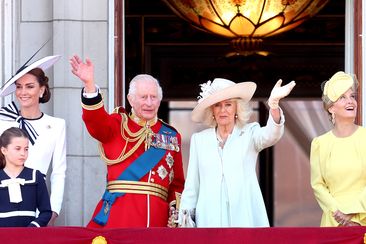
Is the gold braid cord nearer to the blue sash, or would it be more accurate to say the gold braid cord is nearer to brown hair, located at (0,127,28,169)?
the blue sash

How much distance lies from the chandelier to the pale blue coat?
2.65 metres

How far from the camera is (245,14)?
10539 millimetres

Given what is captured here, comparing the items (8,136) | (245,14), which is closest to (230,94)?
(8,136)

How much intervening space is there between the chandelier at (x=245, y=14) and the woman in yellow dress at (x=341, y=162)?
2537 mm

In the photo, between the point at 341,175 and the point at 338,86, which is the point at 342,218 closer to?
the point at 341,175

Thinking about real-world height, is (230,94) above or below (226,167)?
above

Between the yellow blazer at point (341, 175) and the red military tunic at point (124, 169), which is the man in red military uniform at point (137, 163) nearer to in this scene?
the red military tunic at point (124, 169)

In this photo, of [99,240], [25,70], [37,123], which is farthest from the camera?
[37,123]

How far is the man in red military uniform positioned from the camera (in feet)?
26.5

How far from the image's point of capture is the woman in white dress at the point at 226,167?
7.85 m

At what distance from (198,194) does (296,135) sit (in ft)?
27.4

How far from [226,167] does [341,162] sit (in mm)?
620

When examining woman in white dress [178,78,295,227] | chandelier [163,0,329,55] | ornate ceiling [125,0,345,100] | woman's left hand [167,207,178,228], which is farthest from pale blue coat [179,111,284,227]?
ornate ceiling [125,0,345,100]

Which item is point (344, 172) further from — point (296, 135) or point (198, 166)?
point (296, 135)
